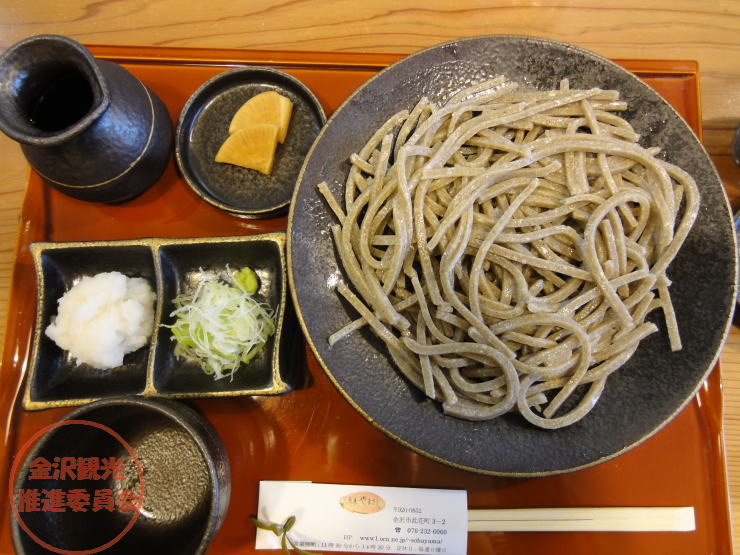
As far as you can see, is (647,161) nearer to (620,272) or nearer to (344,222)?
(620,272)

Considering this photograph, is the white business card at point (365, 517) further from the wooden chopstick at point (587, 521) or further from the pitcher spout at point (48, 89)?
the pitcher spout at point (48, 89)

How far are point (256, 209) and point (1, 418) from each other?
1428mm

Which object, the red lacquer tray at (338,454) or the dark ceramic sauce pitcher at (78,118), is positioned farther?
the red lacquer tray at (338,454)

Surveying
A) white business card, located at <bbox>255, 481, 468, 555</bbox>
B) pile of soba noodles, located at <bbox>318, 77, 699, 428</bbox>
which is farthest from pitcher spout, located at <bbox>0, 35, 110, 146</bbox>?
white business card, located at <bbox>255, 481, 468, 555</bbox>

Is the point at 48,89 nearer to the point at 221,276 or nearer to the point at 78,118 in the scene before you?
the point at 78,118

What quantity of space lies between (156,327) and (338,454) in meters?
0.94

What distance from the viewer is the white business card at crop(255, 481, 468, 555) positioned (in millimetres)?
1823

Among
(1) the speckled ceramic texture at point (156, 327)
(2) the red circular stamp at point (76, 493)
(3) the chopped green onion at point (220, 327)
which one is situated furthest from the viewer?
(3) the chopped green onion at point (220, 327)

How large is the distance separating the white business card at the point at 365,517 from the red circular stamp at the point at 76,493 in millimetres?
529

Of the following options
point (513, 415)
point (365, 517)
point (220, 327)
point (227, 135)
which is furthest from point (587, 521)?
point (227, 135)

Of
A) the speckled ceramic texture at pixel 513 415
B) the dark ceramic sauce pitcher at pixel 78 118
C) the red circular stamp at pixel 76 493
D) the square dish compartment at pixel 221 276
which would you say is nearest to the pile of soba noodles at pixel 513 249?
the speckled ceramic texture at pixel 513 415

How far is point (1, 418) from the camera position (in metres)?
1.96

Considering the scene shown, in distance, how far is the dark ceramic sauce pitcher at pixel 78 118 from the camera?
5.36ft

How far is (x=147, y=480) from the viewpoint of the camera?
1.83 metres
